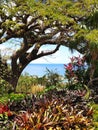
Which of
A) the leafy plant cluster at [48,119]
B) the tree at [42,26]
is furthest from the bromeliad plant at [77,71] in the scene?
the leafy plant cluster at [48,119]

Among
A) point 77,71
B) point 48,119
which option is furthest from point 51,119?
point 77,71

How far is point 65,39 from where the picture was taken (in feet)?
86.6

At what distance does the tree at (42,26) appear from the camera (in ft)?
74.8

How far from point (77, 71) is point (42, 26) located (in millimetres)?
3472

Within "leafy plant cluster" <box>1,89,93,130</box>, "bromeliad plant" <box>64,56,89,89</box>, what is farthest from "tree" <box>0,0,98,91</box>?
"leafy plant cluster" <box>1,89,93,130</box>

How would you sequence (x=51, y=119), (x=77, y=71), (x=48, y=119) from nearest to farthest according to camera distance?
(x=48, y=119)
(x=51, y=119)
(x=77, y=71)

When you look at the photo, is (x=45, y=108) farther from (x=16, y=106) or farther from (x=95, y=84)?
(x=95, y=84)

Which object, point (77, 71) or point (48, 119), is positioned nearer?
point (48, 119)

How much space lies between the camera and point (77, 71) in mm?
24750

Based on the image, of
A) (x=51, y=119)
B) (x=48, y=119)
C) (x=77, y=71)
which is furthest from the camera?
(x=77, y=71)

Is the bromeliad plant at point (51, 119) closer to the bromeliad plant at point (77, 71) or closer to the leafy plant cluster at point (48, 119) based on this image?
the leafy plant cluster at point (48, 119)

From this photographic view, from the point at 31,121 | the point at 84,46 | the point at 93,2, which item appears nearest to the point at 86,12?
the point at 93,2

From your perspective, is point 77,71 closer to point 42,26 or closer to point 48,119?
point 42,26

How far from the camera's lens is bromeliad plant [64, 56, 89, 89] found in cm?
2428
